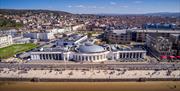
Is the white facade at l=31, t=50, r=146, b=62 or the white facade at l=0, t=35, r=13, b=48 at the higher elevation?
the white facade at l=0, t=35, r=13, b=48

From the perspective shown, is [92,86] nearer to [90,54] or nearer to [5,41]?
[90,54]

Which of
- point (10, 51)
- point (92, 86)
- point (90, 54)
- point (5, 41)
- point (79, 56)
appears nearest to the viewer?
point (92, 86)

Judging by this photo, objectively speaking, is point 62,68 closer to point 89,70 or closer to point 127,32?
point 89,70

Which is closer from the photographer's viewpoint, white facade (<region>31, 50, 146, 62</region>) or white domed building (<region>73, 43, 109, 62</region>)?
white domed building (<region>73, 43, 109, 62</region>)

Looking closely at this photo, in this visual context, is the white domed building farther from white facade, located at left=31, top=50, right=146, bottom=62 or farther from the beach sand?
the beach sand

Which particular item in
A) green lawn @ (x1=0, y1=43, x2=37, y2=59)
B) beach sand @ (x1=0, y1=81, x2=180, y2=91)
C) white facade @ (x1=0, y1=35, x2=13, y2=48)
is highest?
white facade @ (x1=0, y1=35, x2=13, y2=48)

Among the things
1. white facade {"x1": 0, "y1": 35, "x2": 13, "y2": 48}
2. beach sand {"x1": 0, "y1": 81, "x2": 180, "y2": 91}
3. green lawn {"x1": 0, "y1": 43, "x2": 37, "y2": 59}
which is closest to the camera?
beach sand {"x1": 0, "y1": 81, "x2": 180, "y2": 91}

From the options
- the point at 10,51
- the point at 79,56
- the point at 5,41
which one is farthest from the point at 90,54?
the point at 5,41

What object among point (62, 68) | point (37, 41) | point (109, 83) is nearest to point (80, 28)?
point (37, 41)

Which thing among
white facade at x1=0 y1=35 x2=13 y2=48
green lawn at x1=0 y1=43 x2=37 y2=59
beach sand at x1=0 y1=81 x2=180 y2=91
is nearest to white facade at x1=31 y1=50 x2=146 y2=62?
green lawn at x1=0 y1=43 x2=37 y2=59
